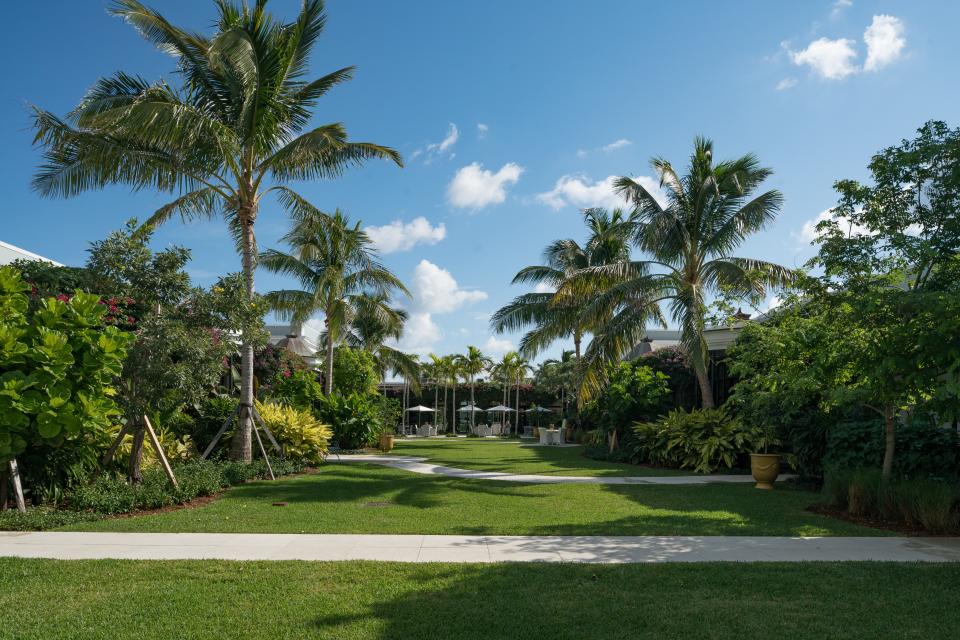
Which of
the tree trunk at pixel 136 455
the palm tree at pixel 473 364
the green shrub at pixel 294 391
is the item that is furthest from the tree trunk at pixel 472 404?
the tree trunk at pixel 136 455

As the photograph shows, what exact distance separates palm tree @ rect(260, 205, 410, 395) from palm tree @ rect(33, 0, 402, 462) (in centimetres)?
639

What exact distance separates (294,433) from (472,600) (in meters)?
10.9

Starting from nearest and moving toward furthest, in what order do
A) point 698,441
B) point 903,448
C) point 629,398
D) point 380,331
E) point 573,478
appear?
point 903,448 < point 573,478 < point 698,441 < point 629,398 < point 380,331

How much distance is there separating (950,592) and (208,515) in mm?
8219

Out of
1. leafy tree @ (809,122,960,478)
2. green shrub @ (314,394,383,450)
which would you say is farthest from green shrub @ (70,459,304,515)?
leafy tree @ (809,122,960,478)

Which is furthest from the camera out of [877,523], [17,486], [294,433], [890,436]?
[294,433]

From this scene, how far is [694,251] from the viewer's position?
16.7m

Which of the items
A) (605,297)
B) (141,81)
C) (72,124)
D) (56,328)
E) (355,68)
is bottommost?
(56,328)

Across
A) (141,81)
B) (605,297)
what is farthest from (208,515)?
(605,297)

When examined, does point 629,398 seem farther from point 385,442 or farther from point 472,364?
point 472,364

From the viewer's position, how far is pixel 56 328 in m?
8.01

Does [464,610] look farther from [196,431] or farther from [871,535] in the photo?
[196,431]

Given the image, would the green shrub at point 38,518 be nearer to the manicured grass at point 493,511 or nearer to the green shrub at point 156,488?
the manicured grass at point 493,511

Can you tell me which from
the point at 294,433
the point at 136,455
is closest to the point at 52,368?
the point at 136,455
